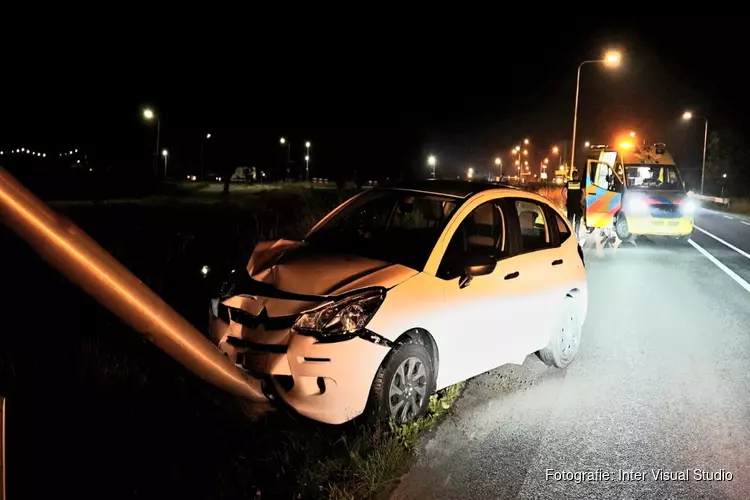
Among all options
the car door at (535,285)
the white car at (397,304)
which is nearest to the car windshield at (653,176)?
the white car at (397,304)

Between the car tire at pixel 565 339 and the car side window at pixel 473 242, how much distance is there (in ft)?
3.54

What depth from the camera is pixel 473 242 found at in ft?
20.3

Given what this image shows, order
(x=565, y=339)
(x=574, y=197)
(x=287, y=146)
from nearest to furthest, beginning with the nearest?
(x=565, y=339) < (x=574, y=197) < (x=287, y=146)

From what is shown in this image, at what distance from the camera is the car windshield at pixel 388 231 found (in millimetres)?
5508

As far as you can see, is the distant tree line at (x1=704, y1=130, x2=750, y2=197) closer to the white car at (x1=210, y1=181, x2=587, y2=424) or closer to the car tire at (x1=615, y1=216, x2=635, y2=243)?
the car tire at (x1=615, y1=216, x2=635, y2=243)

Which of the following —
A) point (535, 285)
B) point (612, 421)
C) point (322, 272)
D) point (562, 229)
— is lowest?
point (612, 421)

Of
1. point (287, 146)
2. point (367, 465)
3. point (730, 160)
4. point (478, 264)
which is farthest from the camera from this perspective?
point (287, 146)

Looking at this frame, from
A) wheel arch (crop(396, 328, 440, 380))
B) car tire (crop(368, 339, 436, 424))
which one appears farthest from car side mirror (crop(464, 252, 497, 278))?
car tire (crop(368, 339, 436, 424))

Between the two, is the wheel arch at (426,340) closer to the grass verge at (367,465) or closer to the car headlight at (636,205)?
the grass verge at (367,465)

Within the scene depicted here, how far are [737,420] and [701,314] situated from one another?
182 inches

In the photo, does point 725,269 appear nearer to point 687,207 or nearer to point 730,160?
point 687,207

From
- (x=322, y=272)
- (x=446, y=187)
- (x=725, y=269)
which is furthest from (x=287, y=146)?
A: (x=322, y=272)

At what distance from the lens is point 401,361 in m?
4.85

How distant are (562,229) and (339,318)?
11.4 feet
